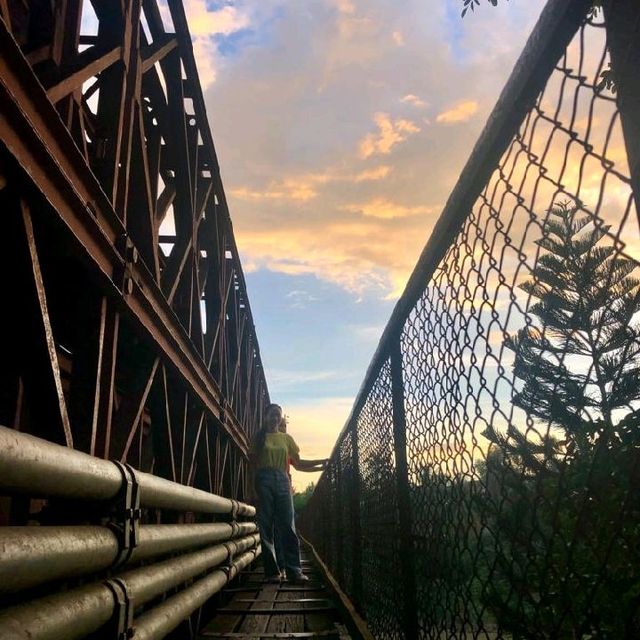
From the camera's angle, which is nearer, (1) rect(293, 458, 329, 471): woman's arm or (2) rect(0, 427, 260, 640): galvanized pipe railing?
(2) rect(0, 427, 260, 640): galvanized pipe railing

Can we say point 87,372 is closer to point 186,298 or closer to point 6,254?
point 6,254

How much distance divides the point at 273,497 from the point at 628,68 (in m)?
6.93

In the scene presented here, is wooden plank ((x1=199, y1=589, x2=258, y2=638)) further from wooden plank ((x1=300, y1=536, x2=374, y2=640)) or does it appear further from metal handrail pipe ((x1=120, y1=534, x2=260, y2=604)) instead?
wooden plank ((x1=300, y1=536, x2=374, y2=640))

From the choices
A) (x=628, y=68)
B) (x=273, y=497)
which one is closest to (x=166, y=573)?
(x=628, y=68)

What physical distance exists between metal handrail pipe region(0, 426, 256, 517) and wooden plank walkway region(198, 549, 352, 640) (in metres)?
2.40

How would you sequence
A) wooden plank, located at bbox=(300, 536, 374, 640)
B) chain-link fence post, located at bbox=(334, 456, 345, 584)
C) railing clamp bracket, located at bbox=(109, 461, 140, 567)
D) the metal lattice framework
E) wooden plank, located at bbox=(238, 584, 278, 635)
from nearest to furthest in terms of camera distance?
the metal lattice framework
railing clamp bracket, located at bbox=(109, 461, 140, 567)
wooden plank, located at bbox=(300, 536, 374, 640)
wooden plank, located at bbox=(238, 584, 278, 635)
chain-link fence post, located at bbox=(334, 456, 345, 584)

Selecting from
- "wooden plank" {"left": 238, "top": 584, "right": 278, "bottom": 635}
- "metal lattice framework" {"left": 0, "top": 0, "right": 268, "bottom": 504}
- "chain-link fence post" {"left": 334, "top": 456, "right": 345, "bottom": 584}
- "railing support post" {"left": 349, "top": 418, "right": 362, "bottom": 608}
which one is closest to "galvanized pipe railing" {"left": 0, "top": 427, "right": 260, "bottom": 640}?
"metal lattice framework" {"left": 0, "top": 0, "right": 268, "bottom": 504}

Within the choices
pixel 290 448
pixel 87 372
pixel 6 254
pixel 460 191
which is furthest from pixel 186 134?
pixel 290 448

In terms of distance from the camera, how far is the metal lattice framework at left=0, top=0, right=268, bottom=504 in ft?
6.90

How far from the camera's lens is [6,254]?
2.10 meters

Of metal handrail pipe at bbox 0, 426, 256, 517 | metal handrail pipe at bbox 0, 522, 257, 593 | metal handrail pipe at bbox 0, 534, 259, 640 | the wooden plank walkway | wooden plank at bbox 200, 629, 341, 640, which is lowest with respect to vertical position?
the wooden plank walkway

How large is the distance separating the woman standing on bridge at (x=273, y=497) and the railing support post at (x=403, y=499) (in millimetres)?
4283

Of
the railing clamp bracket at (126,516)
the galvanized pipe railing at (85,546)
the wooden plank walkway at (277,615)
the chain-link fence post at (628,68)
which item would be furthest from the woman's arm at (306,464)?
the chain-link fence post at (628,68)

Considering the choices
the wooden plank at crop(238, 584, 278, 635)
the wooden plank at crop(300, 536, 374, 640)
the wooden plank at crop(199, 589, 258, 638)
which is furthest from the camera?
the wooden plank at crop(238, 584, 278, 635)
